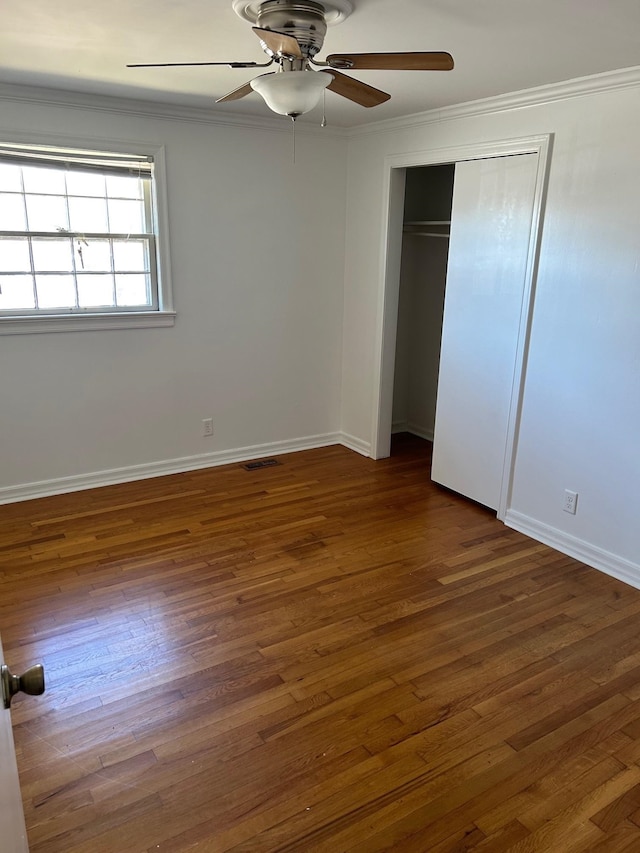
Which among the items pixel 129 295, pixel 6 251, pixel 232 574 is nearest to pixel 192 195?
pixel 129 295

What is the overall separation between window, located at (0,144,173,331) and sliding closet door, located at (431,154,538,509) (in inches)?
78.0

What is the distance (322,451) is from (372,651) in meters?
2.62

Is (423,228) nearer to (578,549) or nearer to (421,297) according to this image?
(421,297)

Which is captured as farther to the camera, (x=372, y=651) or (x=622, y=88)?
(x=622, y=88)

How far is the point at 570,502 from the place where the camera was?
3406 mm

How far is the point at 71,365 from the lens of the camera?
13.0 ft

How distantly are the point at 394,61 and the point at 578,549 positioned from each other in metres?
2.63

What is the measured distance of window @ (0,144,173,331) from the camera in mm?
3668

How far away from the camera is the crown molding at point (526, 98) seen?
2854 mm

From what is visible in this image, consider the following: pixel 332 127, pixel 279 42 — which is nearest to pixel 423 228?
pixel 332 127

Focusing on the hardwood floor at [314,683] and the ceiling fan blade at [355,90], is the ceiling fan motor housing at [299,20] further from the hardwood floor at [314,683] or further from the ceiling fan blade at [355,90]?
the hardwood floor at [314,683]

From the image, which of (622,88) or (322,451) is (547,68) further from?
(322,451)

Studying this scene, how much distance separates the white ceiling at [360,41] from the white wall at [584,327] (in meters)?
0.21

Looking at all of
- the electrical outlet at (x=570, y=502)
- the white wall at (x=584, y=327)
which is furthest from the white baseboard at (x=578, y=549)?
the electrical outlet at (x=570, y=502)
